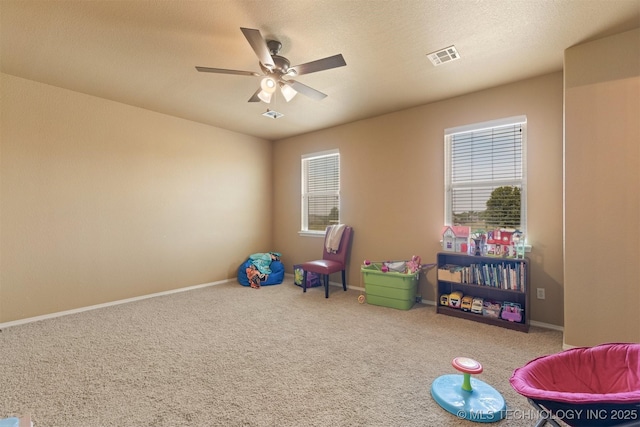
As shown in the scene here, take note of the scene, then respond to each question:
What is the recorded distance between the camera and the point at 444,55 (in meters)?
2.67

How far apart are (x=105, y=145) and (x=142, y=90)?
96 cm

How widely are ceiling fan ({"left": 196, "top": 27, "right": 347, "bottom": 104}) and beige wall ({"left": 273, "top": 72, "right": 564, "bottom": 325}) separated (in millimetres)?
1781

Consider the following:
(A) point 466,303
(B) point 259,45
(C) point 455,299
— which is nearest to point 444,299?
(C) point 455,299

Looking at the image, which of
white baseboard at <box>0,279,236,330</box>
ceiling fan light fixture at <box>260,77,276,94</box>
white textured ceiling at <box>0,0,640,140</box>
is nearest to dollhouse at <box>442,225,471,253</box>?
white textured ceiling at <box>0,0,640,140</box>

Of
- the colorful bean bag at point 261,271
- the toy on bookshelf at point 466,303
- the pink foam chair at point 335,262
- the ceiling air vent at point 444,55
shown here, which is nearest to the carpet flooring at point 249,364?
the toy on bookshelf at point 466,303

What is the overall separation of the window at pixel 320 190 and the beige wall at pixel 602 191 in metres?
3.10

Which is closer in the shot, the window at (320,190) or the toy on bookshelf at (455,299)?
the toy on bookshelf at (455,299)

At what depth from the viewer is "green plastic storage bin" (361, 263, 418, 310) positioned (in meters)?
3.65

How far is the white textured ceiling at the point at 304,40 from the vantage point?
2.08 meters

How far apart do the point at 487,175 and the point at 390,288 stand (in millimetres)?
1849

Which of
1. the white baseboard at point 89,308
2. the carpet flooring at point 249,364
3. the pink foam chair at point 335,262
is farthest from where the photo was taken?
the pink foam chair at point 335,262

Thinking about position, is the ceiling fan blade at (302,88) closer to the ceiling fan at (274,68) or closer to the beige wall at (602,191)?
the ceiling fan at (274,68)

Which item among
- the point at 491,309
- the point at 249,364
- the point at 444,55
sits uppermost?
the point at 444,55

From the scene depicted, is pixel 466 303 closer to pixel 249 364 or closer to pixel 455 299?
pixel 455 299
